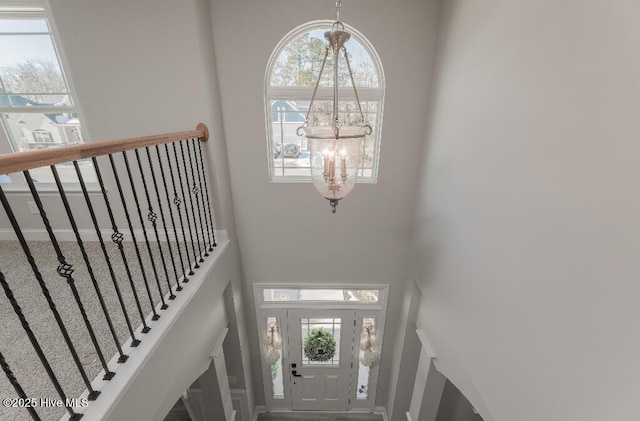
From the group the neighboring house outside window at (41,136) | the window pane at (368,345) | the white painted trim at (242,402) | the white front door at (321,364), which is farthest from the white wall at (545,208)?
the neighboring house outside window at (41,136)

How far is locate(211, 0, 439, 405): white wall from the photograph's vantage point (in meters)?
2.57

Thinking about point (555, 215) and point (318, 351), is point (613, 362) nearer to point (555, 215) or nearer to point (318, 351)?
point (555, 215)

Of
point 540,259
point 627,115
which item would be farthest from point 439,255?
point 627,115

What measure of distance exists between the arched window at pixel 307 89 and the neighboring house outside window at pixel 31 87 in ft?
6.15

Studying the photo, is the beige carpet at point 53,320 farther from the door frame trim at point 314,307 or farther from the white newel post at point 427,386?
the white newel post at point 427,386

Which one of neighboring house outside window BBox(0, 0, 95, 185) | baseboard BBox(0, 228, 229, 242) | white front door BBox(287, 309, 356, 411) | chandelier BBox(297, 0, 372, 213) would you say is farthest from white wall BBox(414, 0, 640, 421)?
neighboring house outside window BBox(0, 0, 95, 185)

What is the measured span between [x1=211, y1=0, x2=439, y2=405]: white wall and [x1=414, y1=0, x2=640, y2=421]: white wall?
0.54m

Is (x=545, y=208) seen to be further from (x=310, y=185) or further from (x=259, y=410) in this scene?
(x=259, y=410)

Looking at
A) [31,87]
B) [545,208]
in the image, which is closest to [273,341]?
[545,208]

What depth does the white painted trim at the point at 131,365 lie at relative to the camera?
1.24 metres

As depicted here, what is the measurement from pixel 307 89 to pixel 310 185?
99cm

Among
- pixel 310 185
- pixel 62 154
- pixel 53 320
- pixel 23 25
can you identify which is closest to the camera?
pixel 62 154

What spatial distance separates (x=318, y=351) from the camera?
13.3 feet

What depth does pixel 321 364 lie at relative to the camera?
4.18m
